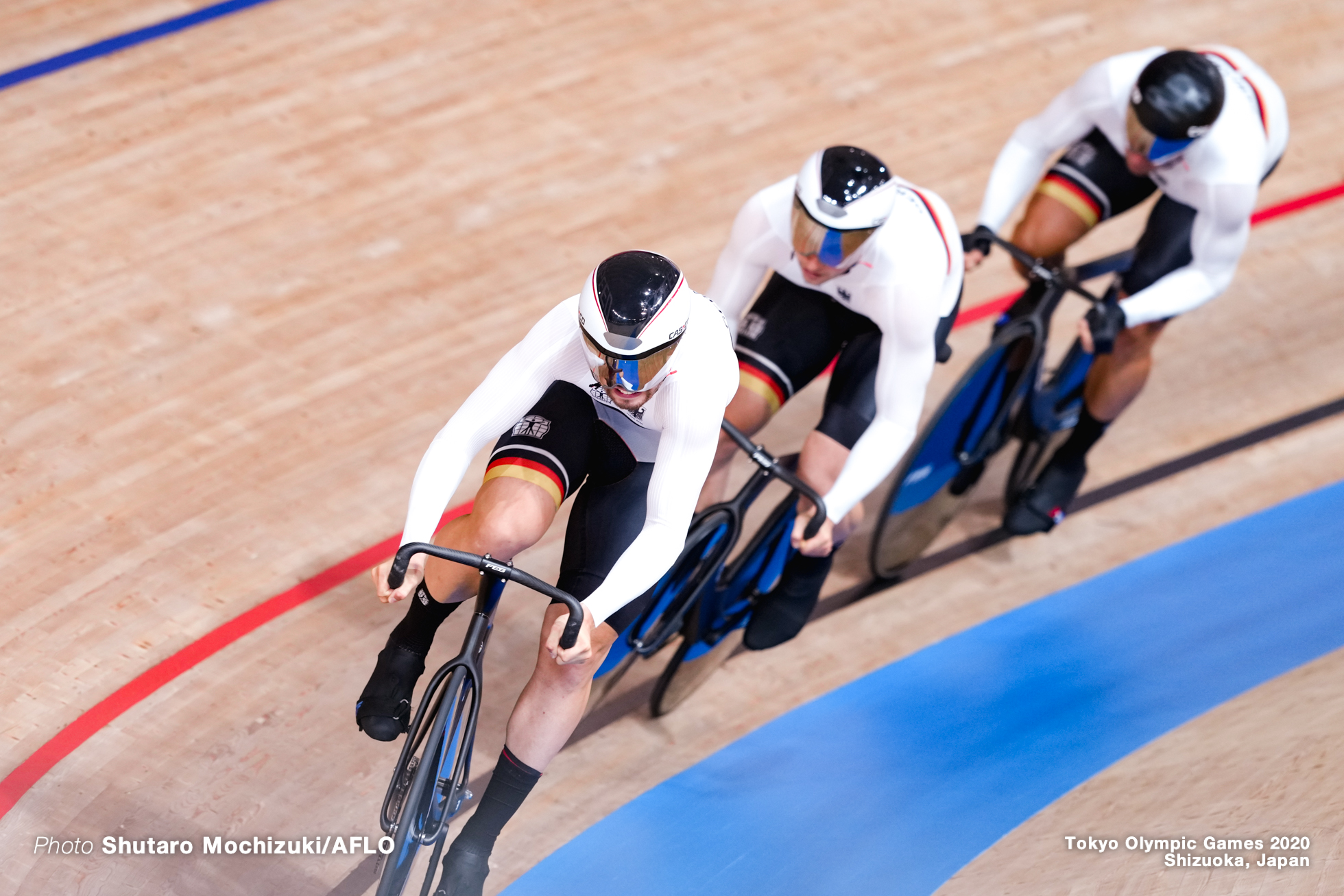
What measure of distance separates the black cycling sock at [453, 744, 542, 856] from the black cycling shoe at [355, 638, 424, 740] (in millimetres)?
210

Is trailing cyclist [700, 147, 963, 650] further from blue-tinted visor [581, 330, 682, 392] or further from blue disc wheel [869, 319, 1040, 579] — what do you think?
blue-tinted visor [581, 330, 682, 392]

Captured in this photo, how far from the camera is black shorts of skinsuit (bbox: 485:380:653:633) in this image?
2434 millimetres

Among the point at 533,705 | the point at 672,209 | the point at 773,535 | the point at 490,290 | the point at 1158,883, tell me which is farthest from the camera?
the point at 672,209

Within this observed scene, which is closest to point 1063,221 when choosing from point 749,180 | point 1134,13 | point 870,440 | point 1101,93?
point 1101,93

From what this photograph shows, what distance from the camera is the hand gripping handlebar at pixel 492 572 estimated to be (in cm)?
220

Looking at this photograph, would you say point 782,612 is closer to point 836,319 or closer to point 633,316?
point 836,319

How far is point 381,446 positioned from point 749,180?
5.74ft

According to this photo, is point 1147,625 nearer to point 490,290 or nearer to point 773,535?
point 773,535

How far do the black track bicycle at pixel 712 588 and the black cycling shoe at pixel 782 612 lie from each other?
0.09 ft

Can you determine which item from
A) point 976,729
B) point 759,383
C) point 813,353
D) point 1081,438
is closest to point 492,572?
point 759,383

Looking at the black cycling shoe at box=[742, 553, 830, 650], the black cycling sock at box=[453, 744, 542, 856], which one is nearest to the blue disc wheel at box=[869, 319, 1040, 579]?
the black cycling shoe at box=[742, 553, 830, 650]

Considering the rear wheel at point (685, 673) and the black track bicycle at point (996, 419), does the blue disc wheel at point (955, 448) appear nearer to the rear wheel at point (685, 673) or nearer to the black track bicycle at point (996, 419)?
the black track bicycle at point (996, 419)

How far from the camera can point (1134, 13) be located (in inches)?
223

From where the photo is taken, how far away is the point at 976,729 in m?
3.24
